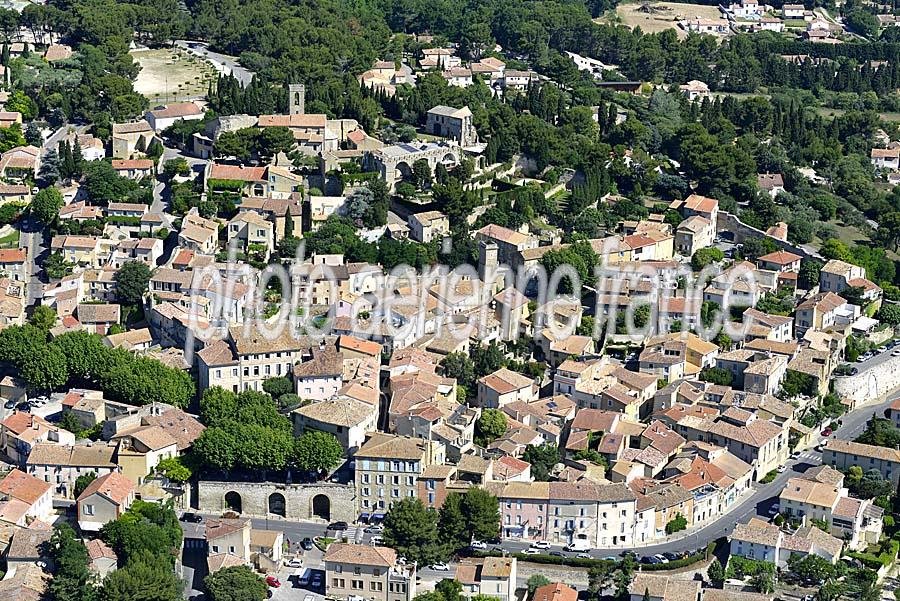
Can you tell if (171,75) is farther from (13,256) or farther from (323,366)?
(323,366)

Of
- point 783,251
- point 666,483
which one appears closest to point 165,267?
point 666,483

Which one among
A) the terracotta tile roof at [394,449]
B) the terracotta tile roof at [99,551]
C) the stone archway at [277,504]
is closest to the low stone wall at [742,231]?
the terracotta tile roof at [394,449]

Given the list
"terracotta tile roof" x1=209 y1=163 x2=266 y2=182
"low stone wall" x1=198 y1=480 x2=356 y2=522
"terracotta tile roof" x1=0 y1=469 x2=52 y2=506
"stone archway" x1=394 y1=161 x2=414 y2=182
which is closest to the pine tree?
"terracotta tile roof" x1=209 y1=163 x2=266 y2=182

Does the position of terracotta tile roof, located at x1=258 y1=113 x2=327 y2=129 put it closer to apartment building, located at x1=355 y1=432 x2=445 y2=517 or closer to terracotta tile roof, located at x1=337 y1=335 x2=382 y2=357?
terracotta tile roof, located at x1=337 y1=335 x2=382 y2=357

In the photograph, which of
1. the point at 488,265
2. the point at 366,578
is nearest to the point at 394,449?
the point at 366,578

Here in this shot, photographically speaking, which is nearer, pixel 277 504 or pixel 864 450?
pixel 277 504
